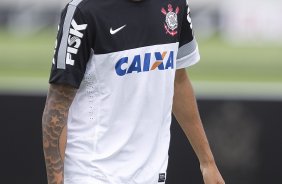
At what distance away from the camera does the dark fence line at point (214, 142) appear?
6.02m

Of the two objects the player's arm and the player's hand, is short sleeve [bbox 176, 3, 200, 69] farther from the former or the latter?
the player's hand

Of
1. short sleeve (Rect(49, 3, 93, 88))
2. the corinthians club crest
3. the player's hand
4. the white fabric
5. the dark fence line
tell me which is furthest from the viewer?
the dark fence line

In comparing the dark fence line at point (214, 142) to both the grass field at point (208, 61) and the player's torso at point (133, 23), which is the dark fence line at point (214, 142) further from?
the player's torso at point (133, 23)

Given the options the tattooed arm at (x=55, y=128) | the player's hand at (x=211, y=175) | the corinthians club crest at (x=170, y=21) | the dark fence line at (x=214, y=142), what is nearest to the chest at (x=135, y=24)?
the corinthians club crest at (x=170, y=21)

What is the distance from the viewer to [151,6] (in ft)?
10.3

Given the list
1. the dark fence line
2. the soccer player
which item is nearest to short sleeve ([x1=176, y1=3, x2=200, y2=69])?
the soccer player

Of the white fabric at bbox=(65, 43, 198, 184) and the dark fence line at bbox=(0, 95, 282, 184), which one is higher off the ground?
the white fabric at bbox=(65, 43, 198, 184)

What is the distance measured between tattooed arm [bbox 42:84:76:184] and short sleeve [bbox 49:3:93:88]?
2.1 inches

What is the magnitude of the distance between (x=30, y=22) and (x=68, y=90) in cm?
591

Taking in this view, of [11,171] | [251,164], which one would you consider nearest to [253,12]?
[251,164]

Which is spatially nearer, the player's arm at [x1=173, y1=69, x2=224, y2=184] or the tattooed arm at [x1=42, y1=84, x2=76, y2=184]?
the tattooed arm at [x1=42, y1=84, x2=76, y2=184]

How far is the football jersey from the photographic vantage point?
2924mm

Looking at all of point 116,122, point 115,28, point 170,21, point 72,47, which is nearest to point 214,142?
point 170,21

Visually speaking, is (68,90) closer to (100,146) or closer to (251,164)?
(100,146)
